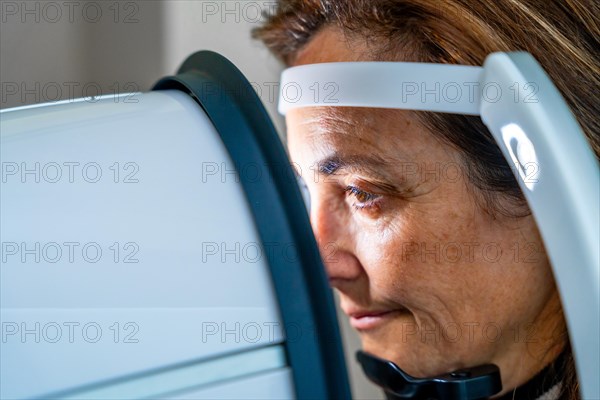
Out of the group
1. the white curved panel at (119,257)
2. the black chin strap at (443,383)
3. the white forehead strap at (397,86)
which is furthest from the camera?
the black chin strap at (443,383)

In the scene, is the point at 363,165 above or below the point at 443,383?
above

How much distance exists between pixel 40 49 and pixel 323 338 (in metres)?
0.63

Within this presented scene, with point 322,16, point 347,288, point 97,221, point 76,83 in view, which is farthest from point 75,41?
point 97,221

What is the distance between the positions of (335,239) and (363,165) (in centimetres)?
10

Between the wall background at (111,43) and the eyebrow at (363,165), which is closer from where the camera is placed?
the eyebrow at (363,165)

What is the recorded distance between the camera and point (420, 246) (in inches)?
30.5

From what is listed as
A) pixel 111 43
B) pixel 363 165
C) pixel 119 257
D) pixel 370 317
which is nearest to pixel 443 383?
pixel 370 317

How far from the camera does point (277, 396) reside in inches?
17.9

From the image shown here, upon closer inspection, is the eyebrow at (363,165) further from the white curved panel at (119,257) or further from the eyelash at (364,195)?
the white curved panel at (119,257)

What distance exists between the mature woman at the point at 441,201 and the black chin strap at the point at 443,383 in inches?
1.1

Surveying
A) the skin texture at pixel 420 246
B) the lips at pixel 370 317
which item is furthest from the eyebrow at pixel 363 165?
the lips at pixel 370 317

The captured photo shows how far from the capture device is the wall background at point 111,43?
931mm

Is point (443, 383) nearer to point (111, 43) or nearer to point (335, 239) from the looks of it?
point (335, 239)

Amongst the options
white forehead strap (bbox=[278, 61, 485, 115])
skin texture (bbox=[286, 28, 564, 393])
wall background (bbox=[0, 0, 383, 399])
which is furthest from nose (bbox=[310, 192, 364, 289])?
wall background (bbox=[0, 0, 383, 399])
